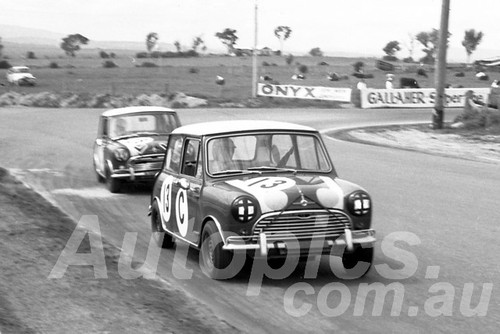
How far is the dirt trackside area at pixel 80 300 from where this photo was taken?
6.12 metres

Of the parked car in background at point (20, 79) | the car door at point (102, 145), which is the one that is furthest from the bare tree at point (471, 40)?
the car door at point (102, 145)

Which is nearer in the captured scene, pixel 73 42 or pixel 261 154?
pixel 261 154

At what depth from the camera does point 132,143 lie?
1543 centimetres

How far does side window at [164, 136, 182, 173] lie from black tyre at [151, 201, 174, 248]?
0.55 meters

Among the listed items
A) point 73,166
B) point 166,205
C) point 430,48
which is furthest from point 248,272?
point 430,48

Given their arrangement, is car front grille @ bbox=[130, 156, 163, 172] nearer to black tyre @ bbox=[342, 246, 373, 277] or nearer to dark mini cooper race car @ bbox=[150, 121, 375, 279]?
dark mini cooper race car @ bbox=[150, 121, 375, 279]

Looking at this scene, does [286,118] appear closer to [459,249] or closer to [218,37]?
[459,249]

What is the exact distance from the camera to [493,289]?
25.4 feet

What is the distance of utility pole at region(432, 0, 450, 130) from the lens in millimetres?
34875

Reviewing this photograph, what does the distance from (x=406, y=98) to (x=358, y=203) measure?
4399 cm

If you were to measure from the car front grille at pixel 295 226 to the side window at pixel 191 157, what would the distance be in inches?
55.2

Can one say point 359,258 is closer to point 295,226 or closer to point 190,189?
point 295,226

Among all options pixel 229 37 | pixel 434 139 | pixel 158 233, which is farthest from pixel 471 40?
pixel 158 233

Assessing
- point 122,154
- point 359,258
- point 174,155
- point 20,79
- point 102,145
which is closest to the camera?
point 359,258
